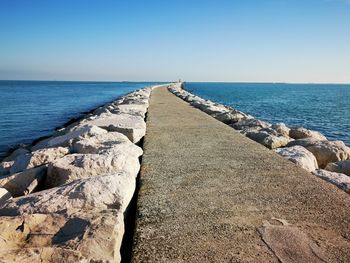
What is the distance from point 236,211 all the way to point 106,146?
2.14 meters

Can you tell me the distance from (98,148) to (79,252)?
2461 millimetres

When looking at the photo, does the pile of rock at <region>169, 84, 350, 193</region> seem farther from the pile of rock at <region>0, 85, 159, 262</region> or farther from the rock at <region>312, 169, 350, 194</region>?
the pile of rock at <region>0, 85, 159, 262</region>

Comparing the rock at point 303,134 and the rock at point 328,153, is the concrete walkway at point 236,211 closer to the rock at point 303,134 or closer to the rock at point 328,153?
the rock at point 328,153

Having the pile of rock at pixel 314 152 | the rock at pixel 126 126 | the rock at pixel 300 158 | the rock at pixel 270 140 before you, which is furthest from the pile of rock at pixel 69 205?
the rock at pixel 270 140

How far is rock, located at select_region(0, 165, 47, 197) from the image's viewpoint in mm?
3565

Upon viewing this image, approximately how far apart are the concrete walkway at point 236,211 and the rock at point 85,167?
1.01ft

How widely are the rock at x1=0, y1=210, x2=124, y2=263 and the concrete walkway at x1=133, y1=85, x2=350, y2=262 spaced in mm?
240

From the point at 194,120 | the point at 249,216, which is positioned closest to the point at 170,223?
the point at 249,216

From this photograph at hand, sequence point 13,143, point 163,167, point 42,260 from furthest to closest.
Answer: point 13,143 < point 163,167 < point 42,260

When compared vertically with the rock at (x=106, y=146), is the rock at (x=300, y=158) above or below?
below

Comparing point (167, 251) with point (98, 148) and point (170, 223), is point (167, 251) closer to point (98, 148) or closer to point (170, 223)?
point (170, 223)

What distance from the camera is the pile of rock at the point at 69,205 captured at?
2.01m

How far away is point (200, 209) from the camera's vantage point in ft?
9.43

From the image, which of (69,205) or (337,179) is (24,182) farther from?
(337,179)
